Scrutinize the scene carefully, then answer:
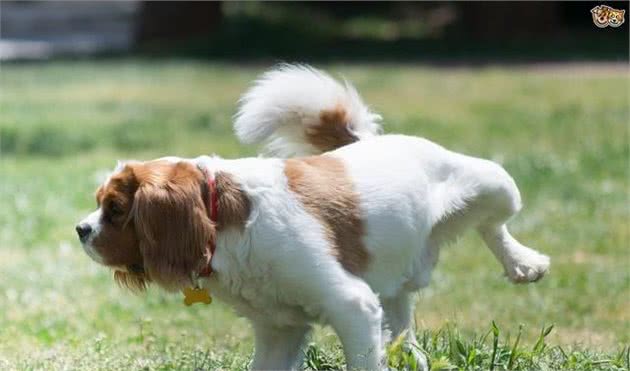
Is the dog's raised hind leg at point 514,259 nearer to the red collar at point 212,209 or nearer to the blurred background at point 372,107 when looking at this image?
the blurred background at point 372,107

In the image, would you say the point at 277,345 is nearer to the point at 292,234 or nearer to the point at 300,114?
the point at 292,234

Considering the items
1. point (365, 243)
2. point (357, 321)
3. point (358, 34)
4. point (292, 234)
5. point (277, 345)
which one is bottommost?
point (358, 34)

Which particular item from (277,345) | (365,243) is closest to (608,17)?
(365,243)

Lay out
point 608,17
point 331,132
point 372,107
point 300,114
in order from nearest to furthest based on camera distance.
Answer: point 300,114
point 331,132
point 372,107
point 608,17

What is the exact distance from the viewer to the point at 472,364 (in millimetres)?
5930

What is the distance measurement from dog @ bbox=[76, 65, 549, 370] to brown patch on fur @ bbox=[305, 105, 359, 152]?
455 mm

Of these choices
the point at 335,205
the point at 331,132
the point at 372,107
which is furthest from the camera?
the point at 372,107

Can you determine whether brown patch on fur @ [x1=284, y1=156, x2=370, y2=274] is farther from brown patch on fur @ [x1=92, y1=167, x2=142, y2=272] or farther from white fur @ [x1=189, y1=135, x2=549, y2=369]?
brown patch on fur @ [x1=92, y1=167, x2=142, y2=272]

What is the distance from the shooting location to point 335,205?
557 centimetres

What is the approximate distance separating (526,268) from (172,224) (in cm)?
220

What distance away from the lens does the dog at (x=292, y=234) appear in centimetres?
527

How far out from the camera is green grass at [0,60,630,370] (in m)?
6.90

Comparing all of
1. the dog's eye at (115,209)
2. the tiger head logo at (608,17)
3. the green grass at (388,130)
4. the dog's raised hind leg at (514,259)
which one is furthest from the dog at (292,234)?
the tiger head logo at (608,17)

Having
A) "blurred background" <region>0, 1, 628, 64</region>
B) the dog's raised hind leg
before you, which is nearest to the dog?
the dog's raised hind leg
